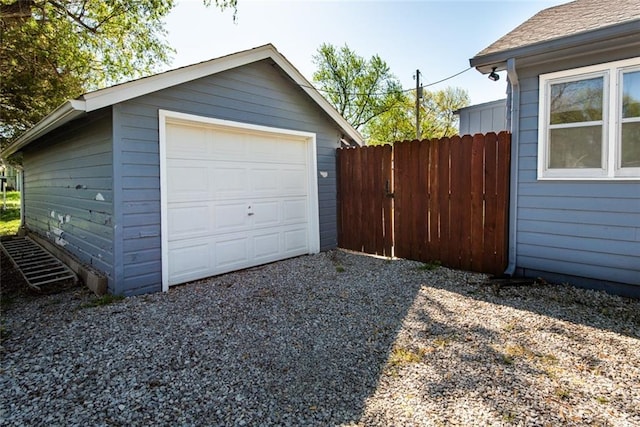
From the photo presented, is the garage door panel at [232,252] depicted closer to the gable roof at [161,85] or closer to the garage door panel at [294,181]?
the garage door panel at [294,181]

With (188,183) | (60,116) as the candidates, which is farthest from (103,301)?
(60,116)

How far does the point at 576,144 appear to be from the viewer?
4.12 m

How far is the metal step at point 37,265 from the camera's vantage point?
4770mm

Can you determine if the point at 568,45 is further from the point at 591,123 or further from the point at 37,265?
the point at 37,265

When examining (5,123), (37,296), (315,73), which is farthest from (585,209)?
(315,73)

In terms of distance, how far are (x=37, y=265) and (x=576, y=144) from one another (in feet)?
25.9

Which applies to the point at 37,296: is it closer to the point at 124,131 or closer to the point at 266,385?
the point at 124,131

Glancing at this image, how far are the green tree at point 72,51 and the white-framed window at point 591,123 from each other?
24.3 ft

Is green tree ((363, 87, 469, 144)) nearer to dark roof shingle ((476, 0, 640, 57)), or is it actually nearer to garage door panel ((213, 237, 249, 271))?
dark roof shingle ((476, 0, 640, 57))

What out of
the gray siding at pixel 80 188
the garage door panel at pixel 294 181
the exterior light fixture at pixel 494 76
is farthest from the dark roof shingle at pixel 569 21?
the gray siding at pixel 80 188

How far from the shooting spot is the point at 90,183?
15.5 feet

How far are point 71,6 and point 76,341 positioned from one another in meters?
8.55

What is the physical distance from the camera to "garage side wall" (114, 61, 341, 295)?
407 cm

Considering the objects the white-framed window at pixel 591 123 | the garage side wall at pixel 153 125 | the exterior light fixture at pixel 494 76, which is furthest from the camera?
the exterior light fixture at pixel 494 76
